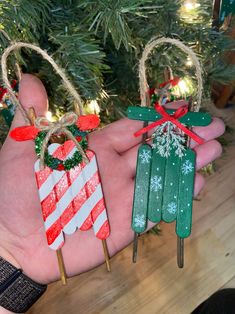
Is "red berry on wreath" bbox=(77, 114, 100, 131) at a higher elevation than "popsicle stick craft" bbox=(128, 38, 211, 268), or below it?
higher

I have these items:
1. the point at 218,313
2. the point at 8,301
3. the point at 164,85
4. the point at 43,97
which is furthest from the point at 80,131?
the point at 218,313

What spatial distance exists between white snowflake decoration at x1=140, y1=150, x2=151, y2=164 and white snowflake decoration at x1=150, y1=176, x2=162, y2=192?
3 cm

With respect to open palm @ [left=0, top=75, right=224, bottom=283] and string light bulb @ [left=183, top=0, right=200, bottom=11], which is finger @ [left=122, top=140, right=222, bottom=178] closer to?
open palm @ [left=0, top=75, right=224, bottom=283]

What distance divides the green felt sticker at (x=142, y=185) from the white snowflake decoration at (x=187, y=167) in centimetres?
6

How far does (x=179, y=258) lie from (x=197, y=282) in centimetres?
44

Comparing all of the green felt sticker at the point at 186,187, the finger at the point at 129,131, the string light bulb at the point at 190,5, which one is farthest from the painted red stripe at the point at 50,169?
the string light bulb at the point at 190,5

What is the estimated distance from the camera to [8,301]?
2.29 feet

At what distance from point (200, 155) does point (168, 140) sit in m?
0.08

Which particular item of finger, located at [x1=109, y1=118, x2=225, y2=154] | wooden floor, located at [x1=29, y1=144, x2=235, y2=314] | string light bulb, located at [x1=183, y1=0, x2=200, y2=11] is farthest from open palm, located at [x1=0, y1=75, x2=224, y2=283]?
wooden floor, located at [x1=29, y1=144, x2=235, y2=314]

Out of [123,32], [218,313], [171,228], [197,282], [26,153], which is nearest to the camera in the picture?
[123,32]

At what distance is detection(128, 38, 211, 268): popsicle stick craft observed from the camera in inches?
26.1

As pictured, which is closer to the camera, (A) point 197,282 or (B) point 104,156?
(B) point 104,156

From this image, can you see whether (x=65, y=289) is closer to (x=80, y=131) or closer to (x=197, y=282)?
(x=197, y=282)

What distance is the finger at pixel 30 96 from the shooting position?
641 millimetres
